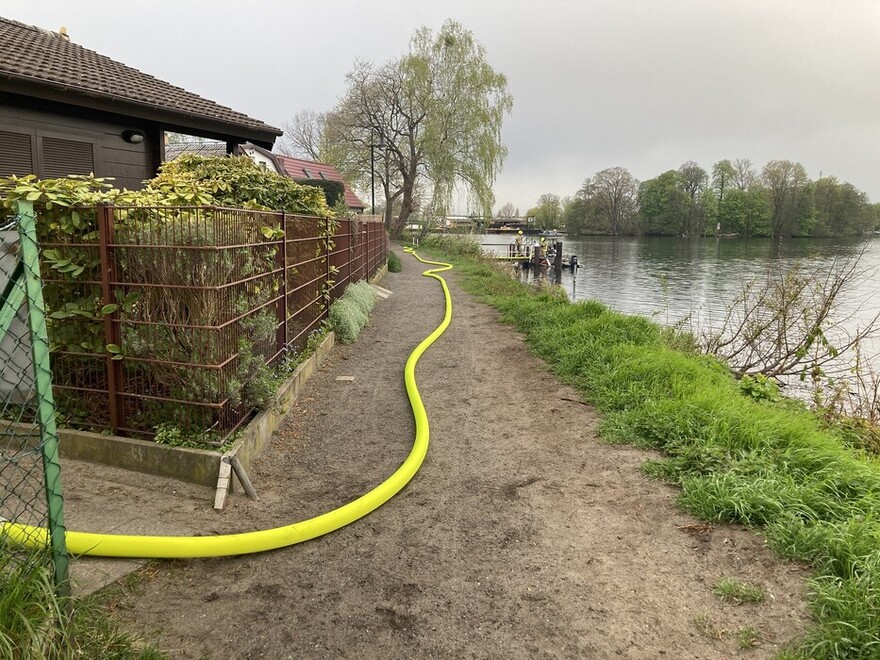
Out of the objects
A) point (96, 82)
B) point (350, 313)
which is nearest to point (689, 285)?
point (350, 313)

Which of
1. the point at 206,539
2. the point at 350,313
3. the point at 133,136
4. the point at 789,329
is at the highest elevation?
the point at 133,136

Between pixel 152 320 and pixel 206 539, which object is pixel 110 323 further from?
pixel 206 539

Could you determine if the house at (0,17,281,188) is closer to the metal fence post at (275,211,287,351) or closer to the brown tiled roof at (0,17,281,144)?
the brown tiled roof at (0,17,281,144)

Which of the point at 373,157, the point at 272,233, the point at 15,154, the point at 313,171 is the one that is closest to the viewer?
the point at 272,233

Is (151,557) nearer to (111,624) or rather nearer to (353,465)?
(111,624)

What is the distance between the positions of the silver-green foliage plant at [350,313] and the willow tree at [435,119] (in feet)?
88.5

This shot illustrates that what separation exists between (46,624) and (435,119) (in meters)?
36.7

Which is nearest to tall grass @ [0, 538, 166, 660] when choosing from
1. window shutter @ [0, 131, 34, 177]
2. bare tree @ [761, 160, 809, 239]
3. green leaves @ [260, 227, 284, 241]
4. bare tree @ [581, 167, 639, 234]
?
green leaves @ [260, 227, 284, 241]

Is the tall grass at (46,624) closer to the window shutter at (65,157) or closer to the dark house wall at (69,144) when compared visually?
the dark house wall at (69,144)

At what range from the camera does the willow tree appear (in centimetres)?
3488

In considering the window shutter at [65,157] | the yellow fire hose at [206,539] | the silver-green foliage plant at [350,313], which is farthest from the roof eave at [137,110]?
the yellow fire hose at [206,539]

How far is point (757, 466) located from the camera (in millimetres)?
3787

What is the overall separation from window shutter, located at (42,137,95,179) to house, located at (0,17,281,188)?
0.01m

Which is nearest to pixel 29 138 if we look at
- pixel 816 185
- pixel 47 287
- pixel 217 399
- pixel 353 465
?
pixel 47 287
